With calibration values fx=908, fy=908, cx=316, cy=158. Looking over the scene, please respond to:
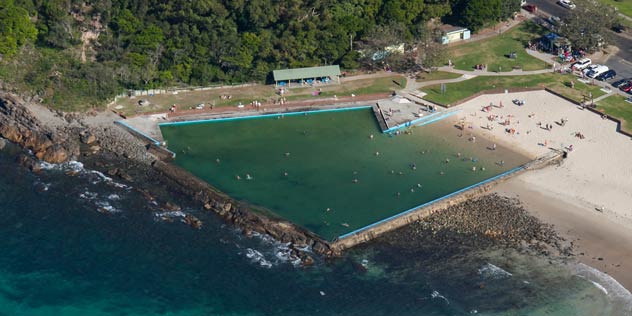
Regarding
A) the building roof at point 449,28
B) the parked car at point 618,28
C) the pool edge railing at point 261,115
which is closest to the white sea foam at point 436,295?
the pool edge railing at point 261,115

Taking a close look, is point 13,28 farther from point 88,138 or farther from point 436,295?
point 436,295

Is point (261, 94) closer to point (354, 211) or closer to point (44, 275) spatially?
point (354, 211)

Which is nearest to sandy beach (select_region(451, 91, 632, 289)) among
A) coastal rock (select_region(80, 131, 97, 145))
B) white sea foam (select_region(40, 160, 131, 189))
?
white sea foam (select_region(40, 160, 131, 189))

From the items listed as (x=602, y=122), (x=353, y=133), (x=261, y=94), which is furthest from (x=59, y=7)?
(x=602, y=122)

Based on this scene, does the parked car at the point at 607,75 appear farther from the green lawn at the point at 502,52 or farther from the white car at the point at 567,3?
the white car at the point at 567,3

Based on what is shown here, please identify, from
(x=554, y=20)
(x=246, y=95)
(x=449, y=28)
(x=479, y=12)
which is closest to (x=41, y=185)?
(x=246, y=95)
